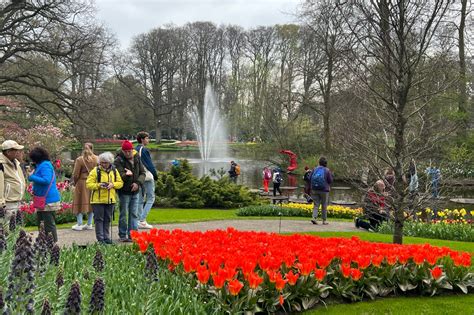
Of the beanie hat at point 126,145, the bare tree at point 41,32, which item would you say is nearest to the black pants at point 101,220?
the beanie hat at point 126,145

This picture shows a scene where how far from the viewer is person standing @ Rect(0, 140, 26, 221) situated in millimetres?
7453

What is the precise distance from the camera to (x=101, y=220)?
335 inches

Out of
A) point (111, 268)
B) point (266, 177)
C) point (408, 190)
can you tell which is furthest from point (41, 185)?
point (266, 177)

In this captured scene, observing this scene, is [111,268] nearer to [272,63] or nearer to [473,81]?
[473,81]

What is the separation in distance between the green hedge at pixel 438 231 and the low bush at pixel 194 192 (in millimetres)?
6558

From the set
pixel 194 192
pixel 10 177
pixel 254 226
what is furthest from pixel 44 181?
pixel 194 192

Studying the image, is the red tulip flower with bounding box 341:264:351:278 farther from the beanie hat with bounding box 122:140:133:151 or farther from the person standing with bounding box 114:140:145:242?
the beanie hat with bounding box 122:140:133:151

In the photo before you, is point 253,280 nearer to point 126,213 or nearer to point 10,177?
point 10,177

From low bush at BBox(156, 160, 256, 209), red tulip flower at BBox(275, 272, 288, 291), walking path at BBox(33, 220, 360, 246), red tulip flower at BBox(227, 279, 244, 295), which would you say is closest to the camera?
red tulip flower at BBox(227, 279, 244, 295)

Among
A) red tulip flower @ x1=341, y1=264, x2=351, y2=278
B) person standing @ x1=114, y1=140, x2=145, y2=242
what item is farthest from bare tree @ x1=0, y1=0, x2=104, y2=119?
red tulip flower @ x1=341, y1=264, x2=351, y2=278

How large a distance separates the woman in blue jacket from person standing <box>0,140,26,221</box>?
221 mm

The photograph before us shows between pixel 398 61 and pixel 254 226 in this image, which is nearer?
pixel 398 61

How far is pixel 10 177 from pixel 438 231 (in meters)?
9.46

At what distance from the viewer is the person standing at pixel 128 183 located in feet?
29.5
